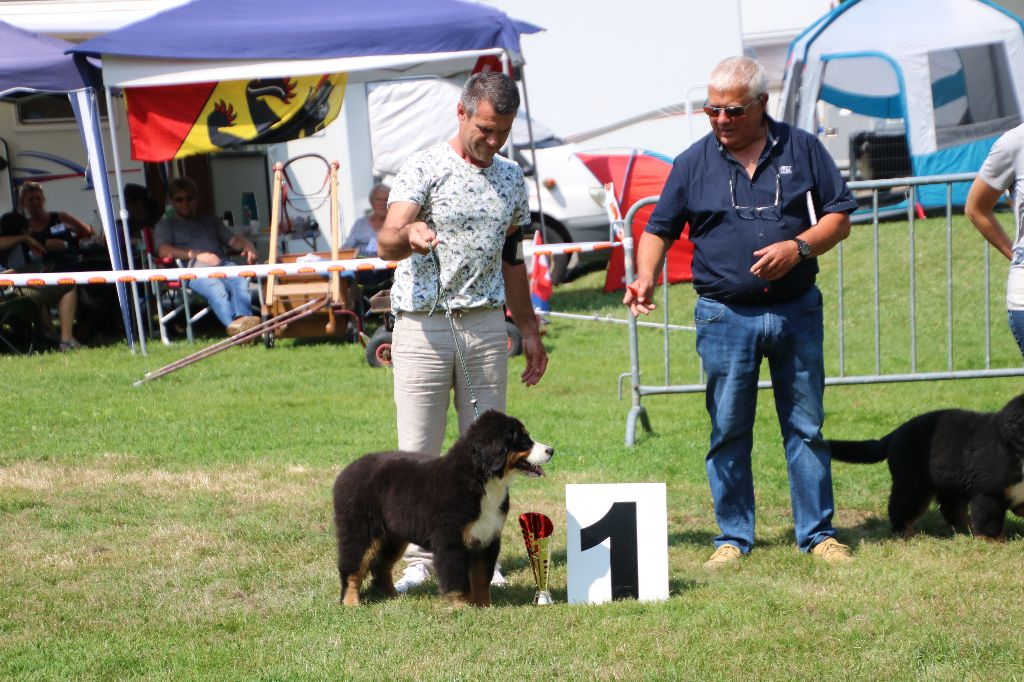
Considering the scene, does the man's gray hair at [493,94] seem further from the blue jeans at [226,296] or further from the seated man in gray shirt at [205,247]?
the blue jeans at [226,296]

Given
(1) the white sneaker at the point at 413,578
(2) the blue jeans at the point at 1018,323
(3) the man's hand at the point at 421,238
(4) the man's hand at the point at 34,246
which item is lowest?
(1) the white sneaker at the point at 413,578

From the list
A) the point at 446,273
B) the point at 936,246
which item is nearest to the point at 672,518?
the point at 446,273

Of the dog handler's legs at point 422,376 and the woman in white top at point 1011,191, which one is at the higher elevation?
the woman in white top at point 1011,191

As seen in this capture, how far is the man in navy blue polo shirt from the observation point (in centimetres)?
439

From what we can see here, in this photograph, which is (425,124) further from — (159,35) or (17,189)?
(17,189)

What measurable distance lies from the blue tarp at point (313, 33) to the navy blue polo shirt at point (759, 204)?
22.0 feet

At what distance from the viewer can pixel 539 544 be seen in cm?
432

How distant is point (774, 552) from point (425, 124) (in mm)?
8908

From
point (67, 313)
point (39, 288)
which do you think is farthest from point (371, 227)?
→ point (39, 288)

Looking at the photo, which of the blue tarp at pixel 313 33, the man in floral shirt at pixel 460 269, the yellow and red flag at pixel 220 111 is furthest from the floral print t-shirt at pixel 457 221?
the yellow and red flag at pixel 220 111

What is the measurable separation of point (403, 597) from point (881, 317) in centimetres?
726

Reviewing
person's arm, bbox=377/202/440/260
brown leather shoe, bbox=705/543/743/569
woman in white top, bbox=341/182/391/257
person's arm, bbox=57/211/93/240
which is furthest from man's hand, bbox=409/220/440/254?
person's arm, bbox=57/211/93/240

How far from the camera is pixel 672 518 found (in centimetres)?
553

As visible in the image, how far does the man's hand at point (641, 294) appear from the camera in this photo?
4.57 m
